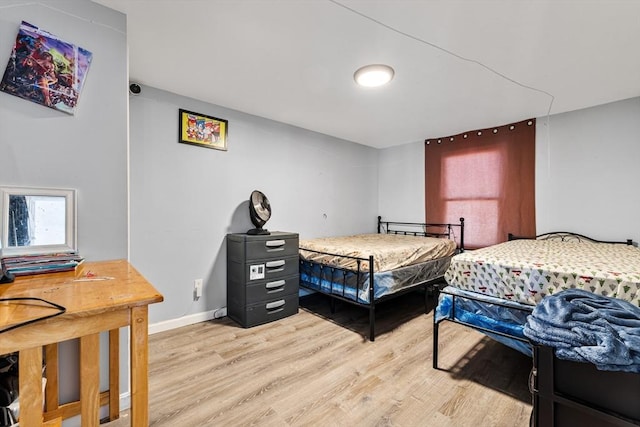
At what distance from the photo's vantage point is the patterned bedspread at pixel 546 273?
1423 mm

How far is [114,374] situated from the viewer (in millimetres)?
1376

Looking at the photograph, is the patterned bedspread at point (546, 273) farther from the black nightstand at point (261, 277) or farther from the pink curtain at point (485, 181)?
the black nightstand at point (261, 277)

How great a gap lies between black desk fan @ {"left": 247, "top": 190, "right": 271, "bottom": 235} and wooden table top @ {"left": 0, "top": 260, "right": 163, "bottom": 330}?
1.57m

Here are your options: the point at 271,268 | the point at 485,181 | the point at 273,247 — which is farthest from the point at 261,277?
the point at 485,181

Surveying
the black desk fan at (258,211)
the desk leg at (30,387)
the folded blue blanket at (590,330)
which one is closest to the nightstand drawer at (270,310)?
the black desk fan at (258,211)

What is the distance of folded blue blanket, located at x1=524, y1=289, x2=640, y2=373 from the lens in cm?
89

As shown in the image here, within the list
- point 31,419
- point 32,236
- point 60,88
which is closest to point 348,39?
point 60,88

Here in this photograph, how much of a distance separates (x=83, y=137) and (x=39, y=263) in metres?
0.67

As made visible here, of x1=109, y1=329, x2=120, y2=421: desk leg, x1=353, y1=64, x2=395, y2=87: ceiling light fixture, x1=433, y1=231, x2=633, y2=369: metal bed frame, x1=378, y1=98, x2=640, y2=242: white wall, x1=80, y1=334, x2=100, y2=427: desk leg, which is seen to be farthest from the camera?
x1=378, y1=98, x2=640, y2=242: white wall

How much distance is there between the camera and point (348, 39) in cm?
172

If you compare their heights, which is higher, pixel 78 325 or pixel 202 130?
pixel 202 130

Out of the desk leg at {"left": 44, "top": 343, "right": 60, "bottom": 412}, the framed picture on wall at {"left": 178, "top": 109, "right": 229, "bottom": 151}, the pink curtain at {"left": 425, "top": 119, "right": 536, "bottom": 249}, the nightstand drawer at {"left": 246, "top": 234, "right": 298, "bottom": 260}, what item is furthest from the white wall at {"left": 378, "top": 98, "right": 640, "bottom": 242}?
the desk leg at {"left": 44, "top": 343, "right": 60, "bottom": 412}

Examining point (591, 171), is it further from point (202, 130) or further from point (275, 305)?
point (202, 130)

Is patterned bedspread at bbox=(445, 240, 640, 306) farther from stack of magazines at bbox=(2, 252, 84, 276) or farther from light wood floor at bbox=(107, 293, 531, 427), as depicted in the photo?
stack of magazines at bbox=(2, 252, 84, 276)
